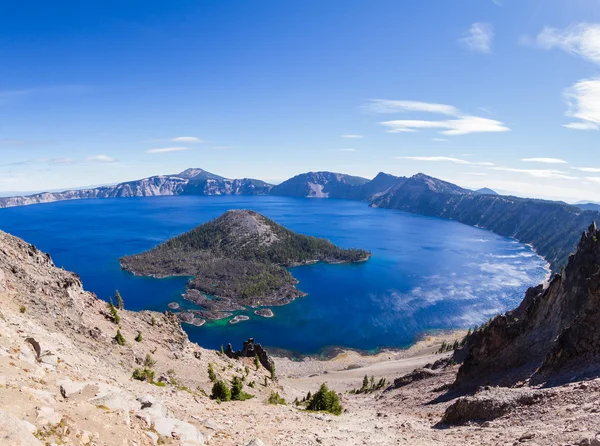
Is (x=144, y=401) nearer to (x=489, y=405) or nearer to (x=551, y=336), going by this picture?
(x=489, y=405)

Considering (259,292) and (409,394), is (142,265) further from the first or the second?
(409,394)

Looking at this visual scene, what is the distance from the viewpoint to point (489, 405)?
30.2 meters

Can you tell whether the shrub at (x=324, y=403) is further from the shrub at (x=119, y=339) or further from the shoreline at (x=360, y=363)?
the shoreline at (x=360, y=363)

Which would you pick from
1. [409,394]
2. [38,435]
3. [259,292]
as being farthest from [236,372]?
[259,292]

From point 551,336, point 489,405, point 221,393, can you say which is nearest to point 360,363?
point 551,336

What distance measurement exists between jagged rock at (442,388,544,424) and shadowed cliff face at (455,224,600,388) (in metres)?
8.35

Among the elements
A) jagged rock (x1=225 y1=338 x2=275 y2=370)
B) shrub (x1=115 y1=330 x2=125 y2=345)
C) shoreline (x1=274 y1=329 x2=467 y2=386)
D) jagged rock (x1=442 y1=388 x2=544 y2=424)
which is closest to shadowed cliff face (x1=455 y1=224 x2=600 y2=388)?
jagged rock (x1=442 y1=388 x2=544 y2=424)

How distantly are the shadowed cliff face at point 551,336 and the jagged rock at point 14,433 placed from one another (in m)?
41.9

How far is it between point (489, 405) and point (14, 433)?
31977 mm

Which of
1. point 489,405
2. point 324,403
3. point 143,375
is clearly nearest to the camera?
point 489,405

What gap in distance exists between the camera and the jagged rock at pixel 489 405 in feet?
95.9

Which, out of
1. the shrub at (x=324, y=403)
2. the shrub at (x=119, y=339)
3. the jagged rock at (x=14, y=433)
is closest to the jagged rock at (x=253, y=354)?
the shrub at (x=324, y=403)

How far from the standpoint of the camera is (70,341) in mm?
33188

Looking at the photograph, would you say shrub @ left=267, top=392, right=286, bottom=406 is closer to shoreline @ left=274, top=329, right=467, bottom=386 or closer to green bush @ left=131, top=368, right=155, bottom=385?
green bush @ left=131, top=368, right=155, bottom=385
